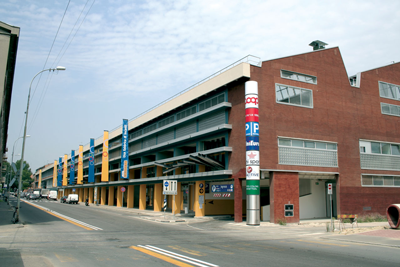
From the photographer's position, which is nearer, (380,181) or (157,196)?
(380,181)

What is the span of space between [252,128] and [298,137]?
542 centimetres

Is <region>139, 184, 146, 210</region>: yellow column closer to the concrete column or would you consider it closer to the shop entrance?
the concrete column

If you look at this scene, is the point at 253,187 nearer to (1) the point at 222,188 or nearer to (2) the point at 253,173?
(2) the point at 253,173

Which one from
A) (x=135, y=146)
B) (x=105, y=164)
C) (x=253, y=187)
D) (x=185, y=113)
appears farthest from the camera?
(x=105, y=164)

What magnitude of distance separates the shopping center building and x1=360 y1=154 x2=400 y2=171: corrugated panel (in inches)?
4.2

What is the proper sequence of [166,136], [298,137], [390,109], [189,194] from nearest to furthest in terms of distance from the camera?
[298,137]
[390,109]
[166,136]
[189,194]

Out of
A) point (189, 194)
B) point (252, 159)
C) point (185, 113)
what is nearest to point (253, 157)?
point (252, 159)

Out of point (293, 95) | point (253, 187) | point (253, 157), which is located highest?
point (293, 95)

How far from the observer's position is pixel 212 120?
31.1 metres

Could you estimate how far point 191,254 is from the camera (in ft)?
37.8

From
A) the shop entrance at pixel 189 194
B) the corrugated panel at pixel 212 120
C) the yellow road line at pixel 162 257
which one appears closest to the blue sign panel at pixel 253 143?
the corrugated panel at pixel 212 120

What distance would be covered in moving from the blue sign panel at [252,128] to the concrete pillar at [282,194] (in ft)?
13.1

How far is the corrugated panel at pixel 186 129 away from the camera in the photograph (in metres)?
34.2

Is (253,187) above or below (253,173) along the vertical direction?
below
